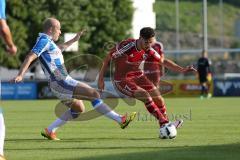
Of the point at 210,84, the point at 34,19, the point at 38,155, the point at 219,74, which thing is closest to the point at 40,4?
the point at 34,19

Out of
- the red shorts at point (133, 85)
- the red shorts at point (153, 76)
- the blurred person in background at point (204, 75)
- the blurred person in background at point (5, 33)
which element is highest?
the blurred person in background at point (5, 33)

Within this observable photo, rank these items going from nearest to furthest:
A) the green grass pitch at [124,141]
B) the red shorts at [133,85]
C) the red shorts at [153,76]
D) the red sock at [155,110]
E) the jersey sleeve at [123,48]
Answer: the green grass pitch at [124,141], the red sock at [155,110], the jersey sleeve at [123,48], the red shorts at [133,85], the red shorts at [153,76]

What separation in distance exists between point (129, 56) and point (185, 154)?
4.29m

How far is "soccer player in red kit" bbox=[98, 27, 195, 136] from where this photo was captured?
51.5 ft

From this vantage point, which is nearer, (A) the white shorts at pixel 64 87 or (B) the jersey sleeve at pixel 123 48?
(A) the white shorts at pixel 64 87

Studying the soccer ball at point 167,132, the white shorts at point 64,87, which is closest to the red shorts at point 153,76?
the soccer ball at point 167,132

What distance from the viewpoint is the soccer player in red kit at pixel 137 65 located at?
15.7m

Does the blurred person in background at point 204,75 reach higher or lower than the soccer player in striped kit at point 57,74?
lower

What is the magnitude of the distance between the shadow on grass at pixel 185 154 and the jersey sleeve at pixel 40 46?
8.83ft

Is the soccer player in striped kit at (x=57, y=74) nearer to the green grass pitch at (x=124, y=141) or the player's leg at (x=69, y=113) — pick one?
the player's leg at (x=69, y=113)

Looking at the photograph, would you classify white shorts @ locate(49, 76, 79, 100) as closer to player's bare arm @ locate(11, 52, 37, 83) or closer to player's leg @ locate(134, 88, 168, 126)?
player's bare arm @ locate(11, 52, 37, 83)

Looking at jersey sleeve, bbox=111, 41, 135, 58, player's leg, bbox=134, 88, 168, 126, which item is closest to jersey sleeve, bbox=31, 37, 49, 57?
jersey sleeve, bbox=111, 41, 135, 58

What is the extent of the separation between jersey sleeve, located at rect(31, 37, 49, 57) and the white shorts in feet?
2.53

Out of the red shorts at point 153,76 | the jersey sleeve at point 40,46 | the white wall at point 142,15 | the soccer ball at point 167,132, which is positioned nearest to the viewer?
the jersey sleeve at point 40,46
